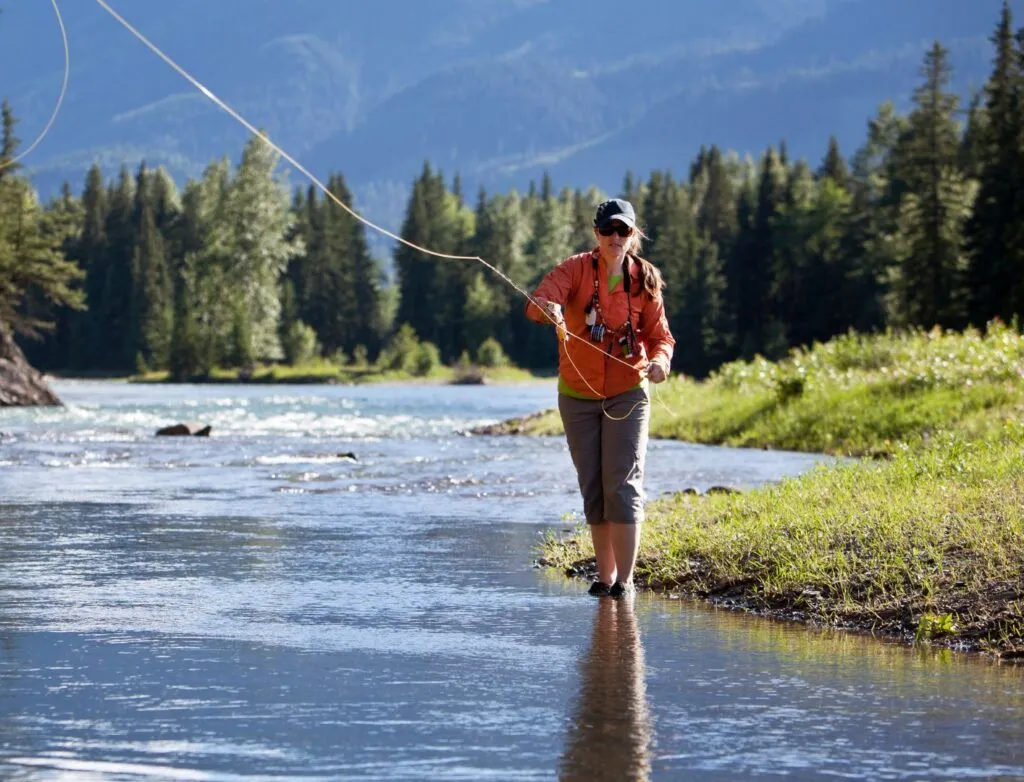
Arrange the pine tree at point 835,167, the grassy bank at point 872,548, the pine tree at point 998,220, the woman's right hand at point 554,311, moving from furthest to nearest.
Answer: the pine tree at point 835,167
the pine tree at point 998,220
the woman's right hand at point 554,311
the grassy bank at point 872,548

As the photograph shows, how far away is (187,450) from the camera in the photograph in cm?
2745

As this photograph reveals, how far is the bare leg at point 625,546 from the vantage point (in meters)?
9.75

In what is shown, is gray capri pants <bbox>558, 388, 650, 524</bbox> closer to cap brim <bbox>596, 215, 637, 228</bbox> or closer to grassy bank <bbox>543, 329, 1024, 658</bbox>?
grassy bank <bbox>543, 329, 1024, 658</bbox>

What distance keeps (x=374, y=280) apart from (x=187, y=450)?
114124mm

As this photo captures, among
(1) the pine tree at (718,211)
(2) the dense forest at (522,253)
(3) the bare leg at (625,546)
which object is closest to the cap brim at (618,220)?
(3) the bare leg at (625,546)

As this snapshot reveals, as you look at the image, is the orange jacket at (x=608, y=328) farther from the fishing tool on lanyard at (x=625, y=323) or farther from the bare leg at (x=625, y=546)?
the bare leg at (x=625, y=546)

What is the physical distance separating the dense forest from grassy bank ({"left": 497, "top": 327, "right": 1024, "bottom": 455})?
3.32 metres

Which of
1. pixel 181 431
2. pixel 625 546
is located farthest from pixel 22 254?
pixel 625 546

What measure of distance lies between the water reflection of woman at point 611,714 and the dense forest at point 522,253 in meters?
27.8

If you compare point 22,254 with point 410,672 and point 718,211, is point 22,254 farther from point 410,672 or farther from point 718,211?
point 718,211

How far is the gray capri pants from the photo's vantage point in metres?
9.62

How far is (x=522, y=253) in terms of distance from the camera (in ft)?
470

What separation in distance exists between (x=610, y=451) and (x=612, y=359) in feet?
1.66

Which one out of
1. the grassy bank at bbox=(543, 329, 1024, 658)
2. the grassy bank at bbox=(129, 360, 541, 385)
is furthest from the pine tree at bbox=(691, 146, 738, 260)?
the grassy bank at bbox=(543, 329, 1024, 658)
